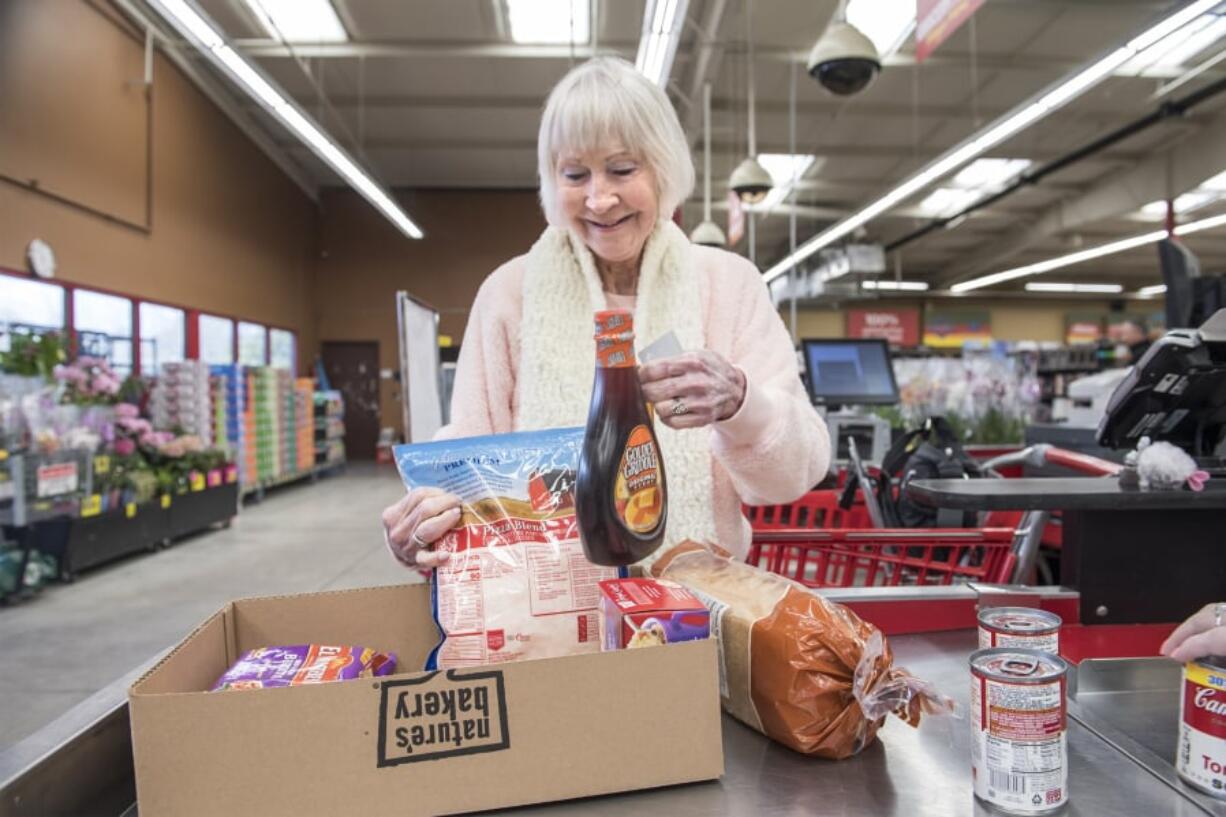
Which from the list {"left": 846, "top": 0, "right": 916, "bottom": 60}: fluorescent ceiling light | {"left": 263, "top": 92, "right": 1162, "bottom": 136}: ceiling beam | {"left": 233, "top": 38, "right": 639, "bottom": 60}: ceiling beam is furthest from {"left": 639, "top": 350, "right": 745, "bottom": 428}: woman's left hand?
{"left": 263, "top": 92, "right": 1162, "bottom": 136}: ceiling beam

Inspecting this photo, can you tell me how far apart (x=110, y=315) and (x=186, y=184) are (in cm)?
235

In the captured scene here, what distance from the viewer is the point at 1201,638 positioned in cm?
76

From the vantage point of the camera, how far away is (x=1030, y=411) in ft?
15.4

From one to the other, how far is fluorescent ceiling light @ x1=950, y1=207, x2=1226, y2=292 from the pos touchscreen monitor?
27.7ft

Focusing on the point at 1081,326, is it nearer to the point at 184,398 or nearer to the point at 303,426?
the point at 303,426

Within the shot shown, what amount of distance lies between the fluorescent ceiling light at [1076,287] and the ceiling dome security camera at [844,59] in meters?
18.3

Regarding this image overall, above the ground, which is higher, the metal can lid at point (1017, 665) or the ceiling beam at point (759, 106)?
the ceiling beam at point (759, 106)

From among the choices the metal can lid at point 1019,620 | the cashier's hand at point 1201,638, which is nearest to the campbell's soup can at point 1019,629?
the metal can lid at point 1019,620

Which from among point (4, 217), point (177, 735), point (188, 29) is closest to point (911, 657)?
point (177, 735)

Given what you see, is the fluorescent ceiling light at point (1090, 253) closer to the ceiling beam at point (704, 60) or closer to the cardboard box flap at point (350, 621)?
the ceiling beam at point (704, 60)

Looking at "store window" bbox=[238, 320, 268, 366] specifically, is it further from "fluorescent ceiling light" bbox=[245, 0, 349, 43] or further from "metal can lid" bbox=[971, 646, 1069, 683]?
"metal can lid" bbox=[971, 646, 1069, 683]

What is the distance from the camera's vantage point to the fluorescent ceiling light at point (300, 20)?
292 inches

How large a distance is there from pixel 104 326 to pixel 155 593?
3808 millimetres

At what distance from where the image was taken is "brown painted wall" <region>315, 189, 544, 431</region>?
1438cm
